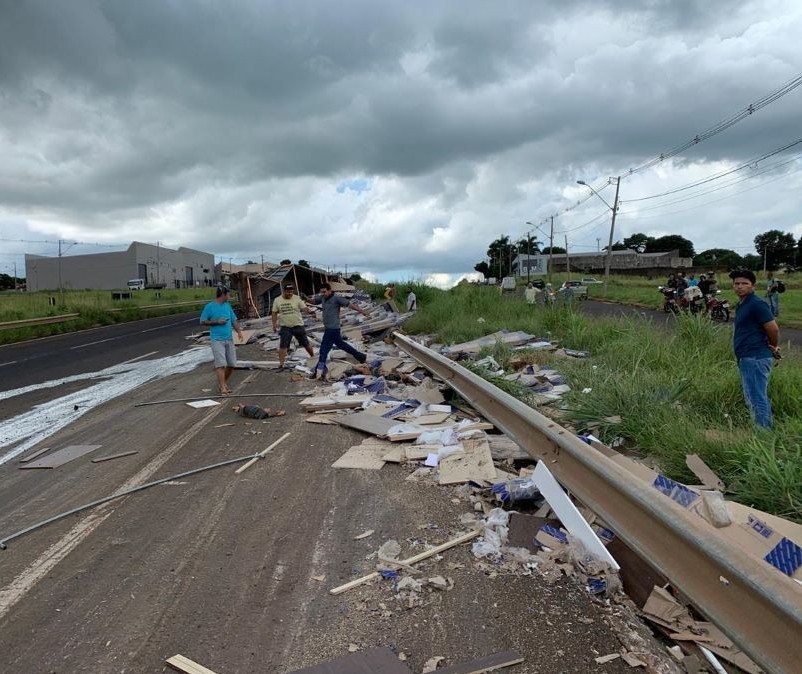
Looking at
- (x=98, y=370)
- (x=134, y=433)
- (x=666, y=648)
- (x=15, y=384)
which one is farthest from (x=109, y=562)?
(x=98, y=370)

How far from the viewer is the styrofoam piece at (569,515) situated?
314 cm

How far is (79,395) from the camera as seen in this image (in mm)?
9359

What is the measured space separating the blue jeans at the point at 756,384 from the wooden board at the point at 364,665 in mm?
4326

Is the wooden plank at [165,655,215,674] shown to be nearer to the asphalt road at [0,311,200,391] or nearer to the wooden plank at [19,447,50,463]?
the wooden plank at [19,447,50,463]

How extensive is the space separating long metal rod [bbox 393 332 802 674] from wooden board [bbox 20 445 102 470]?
181 inches

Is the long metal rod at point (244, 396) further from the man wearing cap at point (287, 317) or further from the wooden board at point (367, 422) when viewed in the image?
the man wearing cap at point (287, 317)

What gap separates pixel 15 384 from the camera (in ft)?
35.0

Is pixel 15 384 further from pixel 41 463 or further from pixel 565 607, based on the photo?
pixel 565 607

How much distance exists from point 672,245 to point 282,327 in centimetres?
13932

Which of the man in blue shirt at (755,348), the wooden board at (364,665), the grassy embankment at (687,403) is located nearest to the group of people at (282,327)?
the grassy embankment at (687,403)

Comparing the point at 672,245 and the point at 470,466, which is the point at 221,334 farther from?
the point at 672,245

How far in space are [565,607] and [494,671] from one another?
0.62 metres

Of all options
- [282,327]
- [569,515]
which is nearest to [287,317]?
[282,327]

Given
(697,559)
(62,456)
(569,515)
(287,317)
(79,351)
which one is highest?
(287,317)
